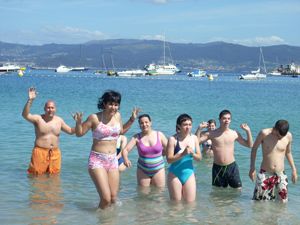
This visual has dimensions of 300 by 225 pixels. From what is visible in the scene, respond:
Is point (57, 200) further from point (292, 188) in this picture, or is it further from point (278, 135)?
point (292, 188)

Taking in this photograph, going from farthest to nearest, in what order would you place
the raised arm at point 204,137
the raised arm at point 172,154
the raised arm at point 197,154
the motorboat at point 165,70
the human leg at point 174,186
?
the motorboat at point 165,70 < the raised arm at point 204,137 < the human leg at point 174,186 < the raised arm at point 172,154 < the raised arm at point 197,154

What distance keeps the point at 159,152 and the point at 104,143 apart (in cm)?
179

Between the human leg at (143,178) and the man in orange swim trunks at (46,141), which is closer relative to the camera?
the human leg at (143,178)

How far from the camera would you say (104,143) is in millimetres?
5535

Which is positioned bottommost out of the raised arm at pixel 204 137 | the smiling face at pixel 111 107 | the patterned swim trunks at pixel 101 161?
the patterned swim trunks at pixel 101 161

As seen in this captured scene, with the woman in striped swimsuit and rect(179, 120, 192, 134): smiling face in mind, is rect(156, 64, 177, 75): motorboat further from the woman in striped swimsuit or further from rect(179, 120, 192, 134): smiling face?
rect(179, 120, 192, 134): smiling face

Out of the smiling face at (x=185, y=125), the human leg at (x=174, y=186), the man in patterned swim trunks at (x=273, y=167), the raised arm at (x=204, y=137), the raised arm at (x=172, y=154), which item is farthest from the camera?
the raised arm at (x=204, y=137)

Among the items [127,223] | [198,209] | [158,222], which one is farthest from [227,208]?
[127,223]

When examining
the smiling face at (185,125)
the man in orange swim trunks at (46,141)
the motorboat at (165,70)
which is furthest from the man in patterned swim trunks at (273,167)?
the motorboat at (165,70)

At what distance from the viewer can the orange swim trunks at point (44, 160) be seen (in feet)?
25.6

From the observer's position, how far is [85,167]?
967 centimetres

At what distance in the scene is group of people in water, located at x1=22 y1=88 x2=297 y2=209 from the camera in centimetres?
549

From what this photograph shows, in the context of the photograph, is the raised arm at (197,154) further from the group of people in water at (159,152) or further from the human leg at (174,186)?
the human leg at (174,186)

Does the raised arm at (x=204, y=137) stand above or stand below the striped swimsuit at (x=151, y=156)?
above
